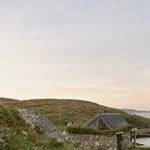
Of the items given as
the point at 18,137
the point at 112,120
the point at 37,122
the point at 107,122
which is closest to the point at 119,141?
the point at 107,122

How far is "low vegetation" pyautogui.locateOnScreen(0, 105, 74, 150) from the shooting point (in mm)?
9172

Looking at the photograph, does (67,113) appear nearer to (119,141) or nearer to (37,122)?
(119,141)

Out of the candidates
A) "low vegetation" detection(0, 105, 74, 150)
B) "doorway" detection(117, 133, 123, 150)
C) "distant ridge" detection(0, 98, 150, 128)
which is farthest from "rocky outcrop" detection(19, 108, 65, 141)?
"distant ridge" detection(0, 98, 150, 128)

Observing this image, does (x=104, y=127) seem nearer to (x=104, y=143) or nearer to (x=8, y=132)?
(x=104, y=143)

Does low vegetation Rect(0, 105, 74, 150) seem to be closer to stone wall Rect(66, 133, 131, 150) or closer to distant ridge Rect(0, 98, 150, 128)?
stone wall Rect(66, 133, 131, 150)

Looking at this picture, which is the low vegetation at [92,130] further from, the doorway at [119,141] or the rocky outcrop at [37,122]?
the rocky outcrop at [37,122]

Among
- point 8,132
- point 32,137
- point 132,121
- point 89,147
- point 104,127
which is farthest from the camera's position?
point 132,121

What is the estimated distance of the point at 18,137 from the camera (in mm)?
10148

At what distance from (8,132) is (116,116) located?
32.8 meters

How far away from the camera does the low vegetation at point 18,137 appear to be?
9.17 m

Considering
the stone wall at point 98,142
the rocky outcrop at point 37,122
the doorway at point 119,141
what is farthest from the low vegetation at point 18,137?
the doorway at point 119,141

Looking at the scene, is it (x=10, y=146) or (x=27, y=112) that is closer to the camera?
(x=10, y=146)

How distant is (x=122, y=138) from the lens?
3531 centimetres

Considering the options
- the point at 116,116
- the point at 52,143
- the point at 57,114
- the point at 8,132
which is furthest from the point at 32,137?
the point at 57,114
